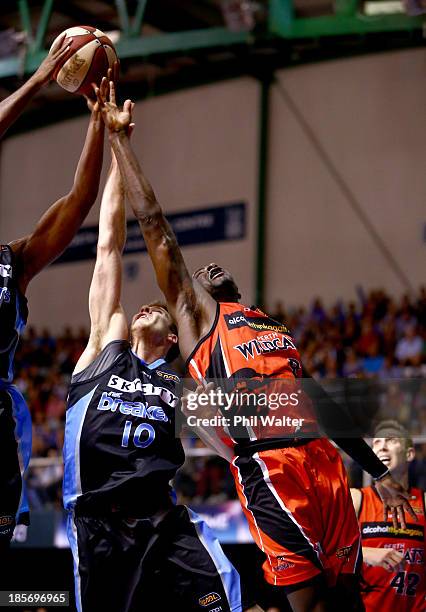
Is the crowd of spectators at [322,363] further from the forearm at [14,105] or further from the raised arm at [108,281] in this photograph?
the forearm at [14,105]

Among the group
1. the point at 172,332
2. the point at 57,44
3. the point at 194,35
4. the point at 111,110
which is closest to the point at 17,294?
the point at 111,110

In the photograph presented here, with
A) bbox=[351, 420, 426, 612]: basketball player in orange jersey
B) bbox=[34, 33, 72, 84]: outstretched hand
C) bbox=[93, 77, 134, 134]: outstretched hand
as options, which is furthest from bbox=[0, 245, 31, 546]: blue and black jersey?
bbox=[351, 420, 426, 612]: basketball player in orange jersey

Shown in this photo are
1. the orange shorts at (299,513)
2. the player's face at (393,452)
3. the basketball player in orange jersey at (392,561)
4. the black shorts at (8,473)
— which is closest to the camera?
the black shorts at (8,473)

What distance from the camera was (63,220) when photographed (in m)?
4.32

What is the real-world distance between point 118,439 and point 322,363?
29.8 feet

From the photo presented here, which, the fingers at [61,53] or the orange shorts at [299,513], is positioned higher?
the fingers at [61,53]

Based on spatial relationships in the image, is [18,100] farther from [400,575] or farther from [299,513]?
[400,575]

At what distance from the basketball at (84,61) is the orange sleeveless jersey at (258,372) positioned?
1.42 meters

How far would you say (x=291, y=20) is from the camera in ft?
46.0

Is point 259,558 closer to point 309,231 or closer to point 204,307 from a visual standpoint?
point 204,307

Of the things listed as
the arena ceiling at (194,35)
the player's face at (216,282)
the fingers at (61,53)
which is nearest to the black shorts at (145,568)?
the player's face at (216,282)

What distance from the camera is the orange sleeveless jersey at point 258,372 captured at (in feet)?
14.2

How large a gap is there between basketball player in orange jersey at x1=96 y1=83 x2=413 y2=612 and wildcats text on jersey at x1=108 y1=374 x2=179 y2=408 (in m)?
→ 0.28

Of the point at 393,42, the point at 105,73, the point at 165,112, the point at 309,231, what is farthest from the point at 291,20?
the point at 105,73
